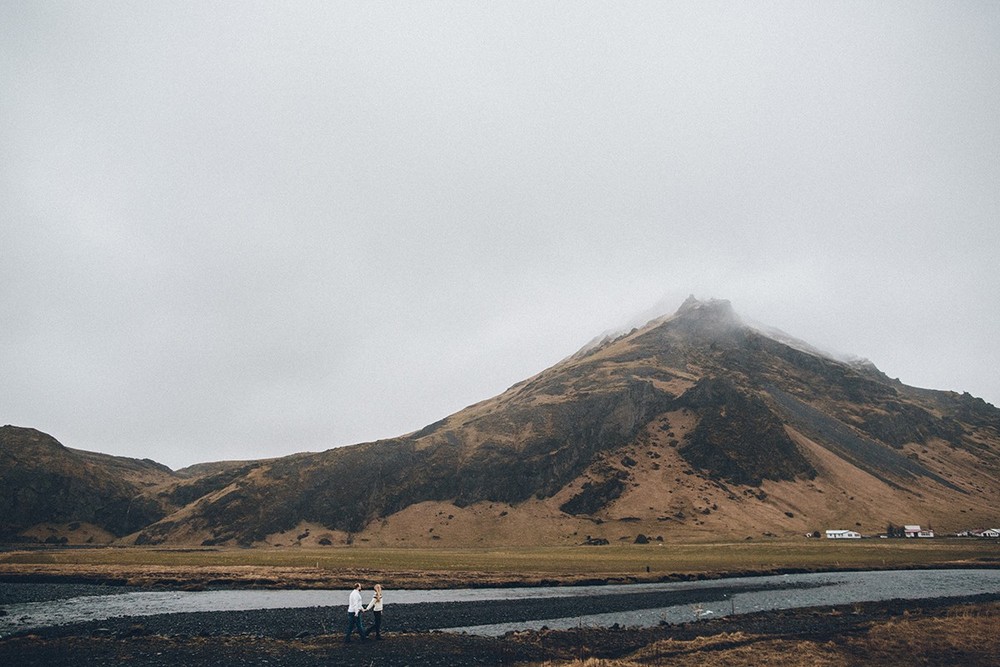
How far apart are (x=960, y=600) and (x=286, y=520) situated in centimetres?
16904

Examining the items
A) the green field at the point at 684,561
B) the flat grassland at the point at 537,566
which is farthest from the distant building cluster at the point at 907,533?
the flat grassland at the point at 537,566

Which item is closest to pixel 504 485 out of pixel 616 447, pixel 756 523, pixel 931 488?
pixel 616 447

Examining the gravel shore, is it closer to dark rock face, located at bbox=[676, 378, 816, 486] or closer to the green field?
the green field

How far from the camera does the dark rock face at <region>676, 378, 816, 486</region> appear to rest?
17638cm

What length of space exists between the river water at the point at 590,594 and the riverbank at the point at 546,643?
15.3ft

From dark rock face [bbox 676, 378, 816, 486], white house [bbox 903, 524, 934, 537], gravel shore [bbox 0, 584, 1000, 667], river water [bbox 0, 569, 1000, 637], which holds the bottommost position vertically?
white house [bbox 903, 524, 934, 537]

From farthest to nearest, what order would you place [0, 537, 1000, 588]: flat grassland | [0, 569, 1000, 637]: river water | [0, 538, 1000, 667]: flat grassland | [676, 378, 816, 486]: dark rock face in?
1. [676, 378, 816, 486]: dark rock face
2. [0, 537, 1000, 588]: flat grassland
3. [0, 569, 1000, 637]: river water
4. [0, 538, 1000, 667]: flat grassland

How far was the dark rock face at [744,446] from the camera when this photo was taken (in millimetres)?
176375

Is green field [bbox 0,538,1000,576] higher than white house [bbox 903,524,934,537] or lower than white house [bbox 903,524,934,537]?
higher

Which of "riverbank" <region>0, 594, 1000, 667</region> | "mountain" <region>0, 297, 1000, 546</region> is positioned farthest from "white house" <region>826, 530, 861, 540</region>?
"riverbank" <region>0, 594, 1000, 667</region>

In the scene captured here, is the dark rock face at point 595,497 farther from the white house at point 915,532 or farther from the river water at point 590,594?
the river water at point 590,594

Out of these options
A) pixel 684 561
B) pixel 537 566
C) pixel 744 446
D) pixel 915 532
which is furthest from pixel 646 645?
pixel 744 446

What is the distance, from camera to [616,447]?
193875 mm

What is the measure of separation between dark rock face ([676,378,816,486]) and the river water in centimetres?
10294
